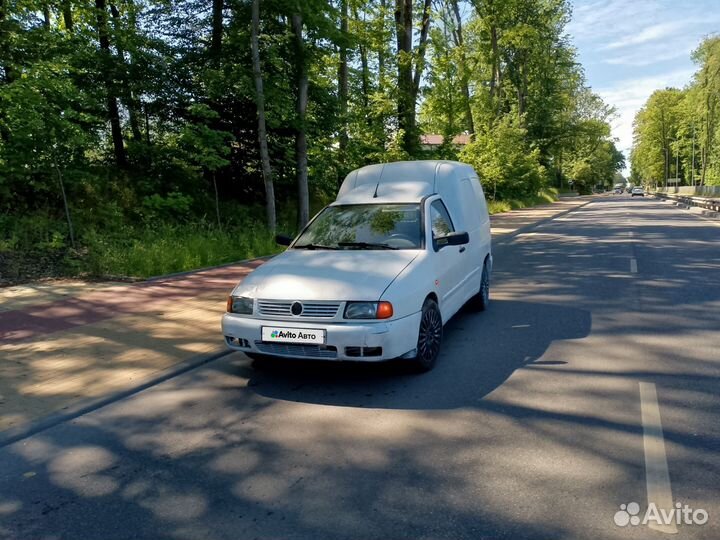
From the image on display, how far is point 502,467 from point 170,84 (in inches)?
604

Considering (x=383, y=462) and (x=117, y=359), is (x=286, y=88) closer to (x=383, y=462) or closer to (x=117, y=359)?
(x=117, y=359)

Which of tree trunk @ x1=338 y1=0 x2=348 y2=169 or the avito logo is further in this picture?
tree trunk @ x1=338 y1=0 x2=348 y2=169

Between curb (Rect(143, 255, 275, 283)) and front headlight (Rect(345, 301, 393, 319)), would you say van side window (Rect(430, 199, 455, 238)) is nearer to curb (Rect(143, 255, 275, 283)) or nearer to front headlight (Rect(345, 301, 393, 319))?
front headlight (Rect(345, 301, 393, 319))

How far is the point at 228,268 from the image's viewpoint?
12.1m

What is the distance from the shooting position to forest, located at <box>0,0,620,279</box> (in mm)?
11391

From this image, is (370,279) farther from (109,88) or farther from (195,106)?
(109,88)

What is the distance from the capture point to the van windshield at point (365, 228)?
5777 mm

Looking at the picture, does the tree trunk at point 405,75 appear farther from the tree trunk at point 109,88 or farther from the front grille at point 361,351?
the front grille at point 361,351

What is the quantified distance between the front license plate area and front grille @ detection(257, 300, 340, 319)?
0.12 meters

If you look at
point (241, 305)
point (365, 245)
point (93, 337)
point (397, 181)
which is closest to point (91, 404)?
point (241, 305)

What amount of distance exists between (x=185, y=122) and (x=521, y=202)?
93.0 feet

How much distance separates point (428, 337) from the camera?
523 cm

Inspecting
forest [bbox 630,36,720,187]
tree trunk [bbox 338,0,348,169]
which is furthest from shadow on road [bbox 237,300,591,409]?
forest [bbox 630,36,720,187]

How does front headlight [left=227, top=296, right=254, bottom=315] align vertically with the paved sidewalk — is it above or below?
above
